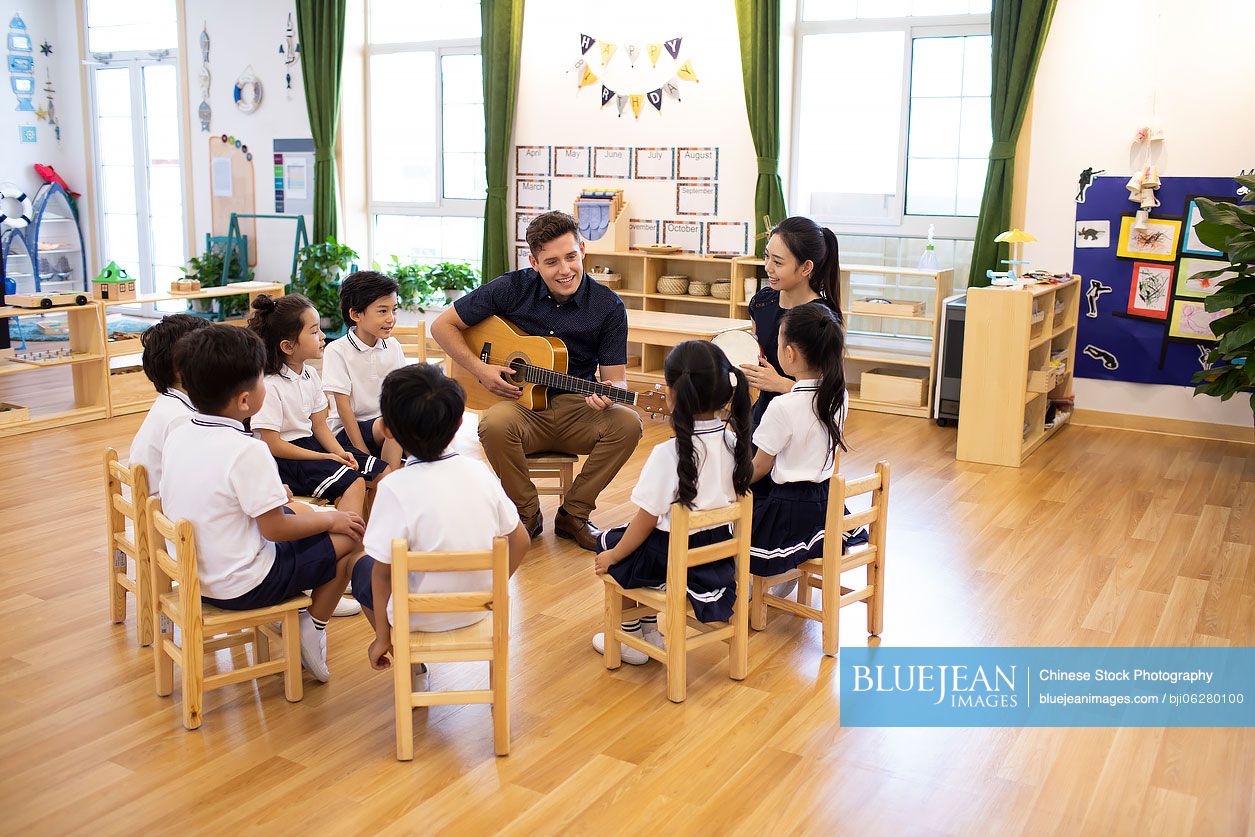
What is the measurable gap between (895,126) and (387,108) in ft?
13.7

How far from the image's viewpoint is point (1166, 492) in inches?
193

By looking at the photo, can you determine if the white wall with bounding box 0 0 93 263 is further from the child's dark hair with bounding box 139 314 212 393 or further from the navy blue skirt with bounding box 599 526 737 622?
the navy blue skirt with bounding box 599 526 737 622

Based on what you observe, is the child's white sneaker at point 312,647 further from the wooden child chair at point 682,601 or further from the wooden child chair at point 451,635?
the wooden child chair at point 682,601

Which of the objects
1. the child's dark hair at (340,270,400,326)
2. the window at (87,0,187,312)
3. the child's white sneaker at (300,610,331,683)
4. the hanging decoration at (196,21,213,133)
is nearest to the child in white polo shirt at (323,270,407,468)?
the child's dark hair at (340,270,400,326)

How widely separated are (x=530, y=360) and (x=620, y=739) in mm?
1788

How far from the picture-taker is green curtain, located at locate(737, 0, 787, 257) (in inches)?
267

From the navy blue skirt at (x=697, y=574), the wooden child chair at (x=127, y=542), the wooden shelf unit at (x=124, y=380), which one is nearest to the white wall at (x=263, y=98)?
the wooden shelf unit at (x=124, y=380)

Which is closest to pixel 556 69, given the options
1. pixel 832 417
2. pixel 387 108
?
pixel 387 108

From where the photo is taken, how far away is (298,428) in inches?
140

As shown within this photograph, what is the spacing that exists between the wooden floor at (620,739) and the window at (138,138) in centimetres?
651

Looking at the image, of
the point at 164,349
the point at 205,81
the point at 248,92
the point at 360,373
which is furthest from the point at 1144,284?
the point at 205,81

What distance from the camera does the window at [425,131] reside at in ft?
27.5

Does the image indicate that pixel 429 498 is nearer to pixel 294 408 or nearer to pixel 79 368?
pixel 294 408

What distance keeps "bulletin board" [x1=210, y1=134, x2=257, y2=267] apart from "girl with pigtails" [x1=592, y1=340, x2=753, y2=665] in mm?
7284
